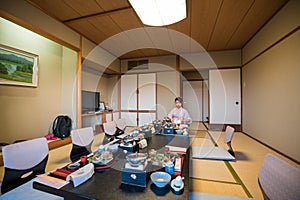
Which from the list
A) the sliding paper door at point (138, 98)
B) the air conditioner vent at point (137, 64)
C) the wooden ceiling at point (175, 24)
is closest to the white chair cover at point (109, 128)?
the wooden ceiling at point (175, 24)

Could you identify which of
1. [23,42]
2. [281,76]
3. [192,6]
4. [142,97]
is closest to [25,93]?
[23,42]

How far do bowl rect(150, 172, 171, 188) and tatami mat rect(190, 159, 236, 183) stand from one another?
1188 mm

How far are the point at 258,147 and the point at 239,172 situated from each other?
153 centimetres

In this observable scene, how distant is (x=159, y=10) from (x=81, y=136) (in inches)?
88.9

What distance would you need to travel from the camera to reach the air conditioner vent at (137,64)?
5.30 meters

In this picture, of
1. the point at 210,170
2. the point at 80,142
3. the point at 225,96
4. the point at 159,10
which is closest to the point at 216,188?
the point at 210,170

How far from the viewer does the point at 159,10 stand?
2.23 metres

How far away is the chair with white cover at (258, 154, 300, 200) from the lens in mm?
663

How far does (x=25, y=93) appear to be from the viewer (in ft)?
9.52

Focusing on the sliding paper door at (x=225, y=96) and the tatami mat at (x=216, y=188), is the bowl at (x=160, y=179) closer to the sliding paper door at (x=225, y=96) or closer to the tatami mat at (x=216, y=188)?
the tatami mat at (x=216, y=188)

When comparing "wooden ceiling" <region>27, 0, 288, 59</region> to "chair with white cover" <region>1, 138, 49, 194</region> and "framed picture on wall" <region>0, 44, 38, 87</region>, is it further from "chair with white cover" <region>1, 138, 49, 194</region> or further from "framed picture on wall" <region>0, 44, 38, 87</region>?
"chair with white cover" <region>1, 138, 49, 194</region>

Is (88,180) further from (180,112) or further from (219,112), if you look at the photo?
(219,112)

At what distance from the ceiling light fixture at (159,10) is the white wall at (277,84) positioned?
182 cm

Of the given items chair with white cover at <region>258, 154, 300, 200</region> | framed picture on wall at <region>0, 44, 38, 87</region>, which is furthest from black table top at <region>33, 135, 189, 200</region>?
framed picture on wall at <region>0, 44, 38, 87</region>
